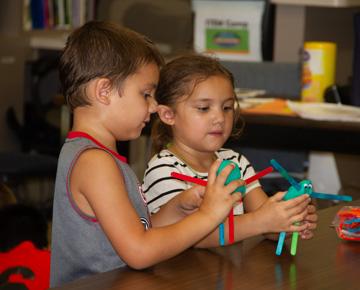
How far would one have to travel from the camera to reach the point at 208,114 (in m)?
→ 1.92

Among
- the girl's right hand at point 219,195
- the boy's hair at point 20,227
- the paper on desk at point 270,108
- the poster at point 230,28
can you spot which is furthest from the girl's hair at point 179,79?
the poster at point 230,28

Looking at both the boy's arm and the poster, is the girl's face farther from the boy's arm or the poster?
the poster

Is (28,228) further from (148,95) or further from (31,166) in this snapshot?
(148,95)

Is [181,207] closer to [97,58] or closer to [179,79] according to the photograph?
[97,58]

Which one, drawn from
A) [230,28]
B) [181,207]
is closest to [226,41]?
[230,28]

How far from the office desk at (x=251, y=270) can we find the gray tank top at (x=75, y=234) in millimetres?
154

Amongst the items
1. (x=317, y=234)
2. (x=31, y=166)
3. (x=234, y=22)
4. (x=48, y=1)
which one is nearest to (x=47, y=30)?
(x=48, y=1)

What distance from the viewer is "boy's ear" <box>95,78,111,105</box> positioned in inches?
60.4

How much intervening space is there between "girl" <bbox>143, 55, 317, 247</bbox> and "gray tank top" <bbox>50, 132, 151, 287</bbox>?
1.21 feet

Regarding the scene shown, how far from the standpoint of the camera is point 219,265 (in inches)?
52.3

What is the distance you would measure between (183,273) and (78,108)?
426mm

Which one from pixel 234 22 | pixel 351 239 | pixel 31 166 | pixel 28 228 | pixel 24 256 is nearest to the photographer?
pixel 351 239

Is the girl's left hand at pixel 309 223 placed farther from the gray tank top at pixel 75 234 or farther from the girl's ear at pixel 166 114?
the girl's ear at pixel 166 114

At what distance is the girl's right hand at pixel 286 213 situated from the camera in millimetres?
1416
